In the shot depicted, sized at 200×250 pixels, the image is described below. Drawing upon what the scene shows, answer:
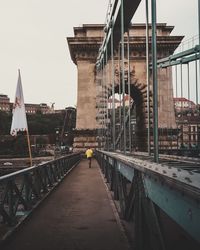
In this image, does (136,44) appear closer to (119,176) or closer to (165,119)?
(165,119)

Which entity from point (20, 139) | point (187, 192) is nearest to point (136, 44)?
point (187, 192)

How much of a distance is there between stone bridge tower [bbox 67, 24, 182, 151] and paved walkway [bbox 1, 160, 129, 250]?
28850 mm

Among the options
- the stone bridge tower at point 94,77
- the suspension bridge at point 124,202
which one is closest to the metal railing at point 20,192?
the suspension bridge at point 124,202

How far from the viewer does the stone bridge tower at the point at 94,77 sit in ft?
132

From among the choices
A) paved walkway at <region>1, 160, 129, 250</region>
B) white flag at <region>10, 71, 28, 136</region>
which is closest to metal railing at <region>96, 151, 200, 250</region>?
paved walkway at <region>1, 160, 129, 250</region>

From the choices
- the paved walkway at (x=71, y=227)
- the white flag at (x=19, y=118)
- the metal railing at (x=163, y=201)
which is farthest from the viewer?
the white flag at (x=19, y=118)

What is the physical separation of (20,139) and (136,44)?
1862 inches

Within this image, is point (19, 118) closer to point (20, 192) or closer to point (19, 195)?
point (20, 192)

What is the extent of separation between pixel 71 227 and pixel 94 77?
3466 cm

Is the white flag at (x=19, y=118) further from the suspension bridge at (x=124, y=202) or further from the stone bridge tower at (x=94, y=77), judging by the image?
the stone bridge tower at (x=94, y=77)

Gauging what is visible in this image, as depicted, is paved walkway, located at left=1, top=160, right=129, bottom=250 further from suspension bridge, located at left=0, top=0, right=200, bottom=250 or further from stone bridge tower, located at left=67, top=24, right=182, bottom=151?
stone bridge tower, located at left=67, top=24, right=182, bottom=151

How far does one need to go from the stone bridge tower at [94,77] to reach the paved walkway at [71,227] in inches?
1136

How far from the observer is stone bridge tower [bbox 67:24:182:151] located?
40.2 meters

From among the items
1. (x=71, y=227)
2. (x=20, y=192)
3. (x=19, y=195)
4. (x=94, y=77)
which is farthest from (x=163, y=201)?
(x=94, y=77)
